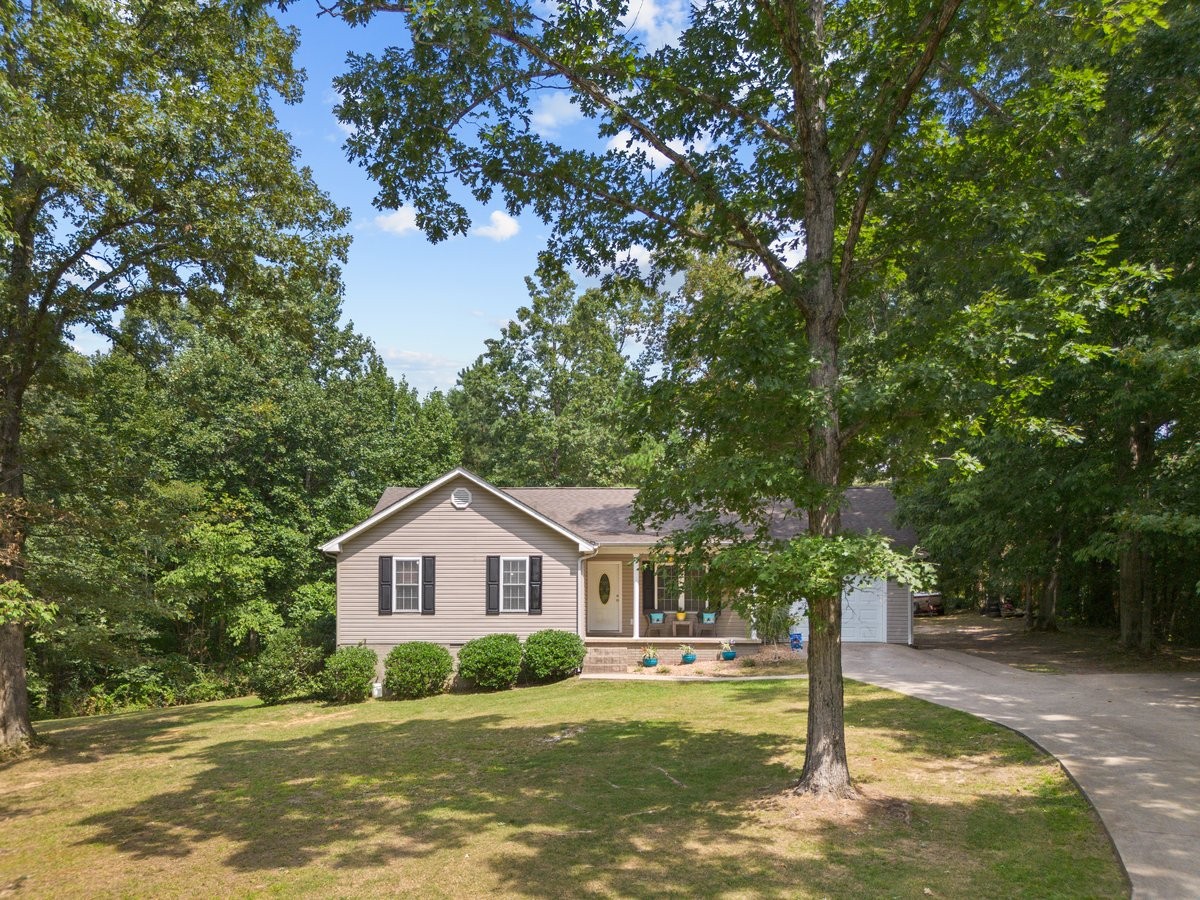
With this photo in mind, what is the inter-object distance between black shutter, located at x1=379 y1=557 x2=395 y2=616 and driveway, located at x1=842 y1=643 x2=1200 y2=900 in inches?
406

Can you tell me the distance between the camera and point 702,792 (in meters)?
8.57

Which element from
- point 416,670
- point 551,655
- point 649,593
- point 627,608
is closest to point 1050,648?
point 649,593

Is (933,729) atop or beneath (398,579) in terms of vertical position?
beneath

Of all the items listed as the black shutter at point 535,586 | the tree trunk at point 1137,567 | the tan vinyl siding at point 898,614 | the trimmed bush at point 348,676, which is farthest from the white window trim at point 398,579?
the tree trunk at point 1137,567

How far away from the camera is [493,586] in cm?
1895

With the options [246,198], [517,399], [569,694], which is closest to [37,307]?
[246,198]

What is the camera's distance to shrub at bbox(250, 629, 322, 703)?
1745 centimetres

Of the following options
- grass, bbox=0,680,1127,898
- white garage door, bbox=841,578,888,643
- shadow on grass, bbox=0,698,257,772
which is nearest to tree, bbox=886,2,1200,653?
white garage door, bbox=841,578,888,643

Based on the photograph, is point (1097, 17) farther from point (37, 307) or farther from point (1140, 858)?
point (37, 307)

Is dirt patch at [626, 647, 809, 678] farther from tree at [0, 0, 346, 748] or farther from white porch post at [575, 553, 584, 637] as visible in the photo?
tree at [0, 0, 346, 748]

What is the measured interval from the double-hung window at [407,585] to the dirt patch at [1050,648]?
12103 mm

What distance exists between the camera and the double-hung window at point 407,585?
18953 mm

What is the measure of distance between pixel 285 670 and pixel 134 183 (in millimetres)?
10425

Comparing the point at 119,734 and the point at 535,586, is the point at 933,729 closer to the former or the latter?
the point at 535,586
